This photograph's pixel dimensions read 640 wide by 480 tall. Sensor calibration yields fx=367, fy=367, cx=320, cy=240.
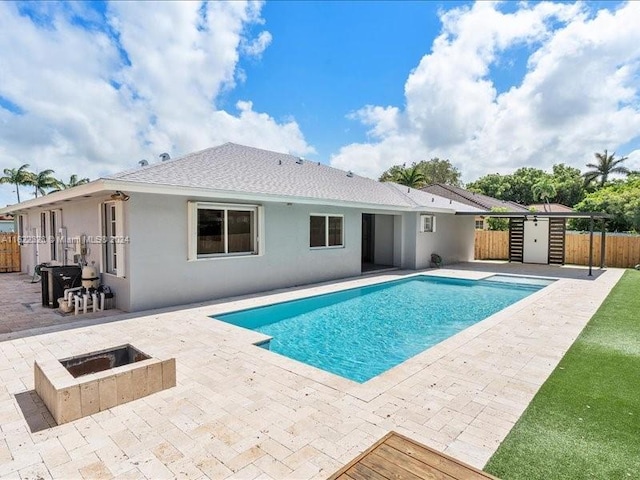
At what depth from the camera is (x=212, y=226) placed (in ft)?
34.9

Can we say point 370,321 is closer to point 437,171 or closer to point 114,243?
point 114,243

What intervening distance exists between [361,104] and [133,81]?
489 inches

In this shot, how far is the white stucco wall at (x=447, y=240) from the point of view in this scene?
18328 mm

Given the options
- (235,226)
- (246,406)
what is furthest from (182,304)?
(246,406)

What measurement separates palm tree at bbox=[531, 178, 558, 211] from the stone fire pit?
56.1 m

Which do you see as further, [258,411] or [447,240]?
[447,240]

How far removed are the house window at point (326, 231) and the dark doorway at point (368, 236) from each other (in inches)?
217

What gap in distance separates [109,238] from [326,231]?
7427mm

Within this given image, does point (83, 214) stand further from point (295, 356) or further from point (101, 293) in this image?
point (295, 356)

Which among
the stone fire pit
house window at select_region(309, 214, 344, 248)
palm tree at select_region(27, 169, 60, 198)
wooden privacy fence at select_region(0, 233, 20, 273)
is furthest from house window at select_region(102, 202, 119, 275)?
palm tree at select_region(27, 169, 60, 198)

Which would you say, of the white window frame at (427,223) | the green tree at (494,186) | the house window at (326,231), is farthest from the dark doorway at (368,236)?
the green tree at (494,186)

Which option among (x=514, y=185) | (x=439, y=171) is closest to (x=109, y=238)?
(x=439, y=171)

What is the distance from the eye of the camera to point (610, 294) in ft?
Answer: 38.1

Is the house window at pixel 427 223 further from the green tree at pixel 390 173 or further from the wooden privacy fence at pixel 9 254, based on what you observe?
the green tree at pixel 390 173
